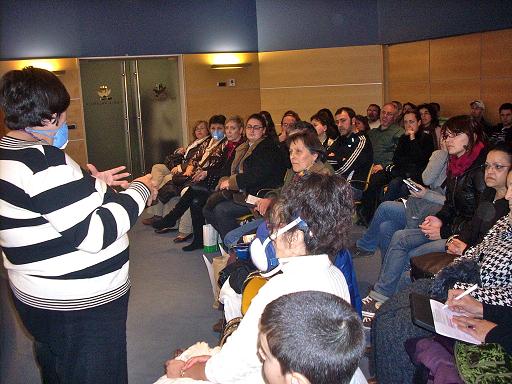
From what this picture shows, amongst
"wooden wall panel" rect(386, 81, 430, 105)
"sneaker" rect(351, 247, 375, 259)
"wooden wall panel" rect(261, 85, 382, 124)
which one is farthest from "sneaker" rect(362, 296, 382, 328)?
"wooden wall panel" rect(261, 85, 382, 124)

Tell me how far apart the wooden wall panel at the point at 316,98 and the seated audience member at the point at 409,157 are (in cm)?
351

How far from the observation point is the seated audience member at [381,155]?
6574 millimetres

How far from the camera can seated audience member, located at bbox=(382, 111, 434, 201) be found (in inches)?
245

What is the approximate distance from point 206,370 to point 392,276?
8.06ft

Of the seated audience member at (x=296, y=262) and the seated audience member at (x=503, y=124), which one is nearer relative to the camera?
the seated audience member at (x=296, y=262)

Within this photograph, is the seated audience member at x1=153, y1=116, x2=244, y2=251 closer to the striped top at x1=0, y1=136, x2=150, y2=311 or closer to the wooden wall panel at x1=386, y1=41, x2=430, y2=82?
the wooden wall panel at x1=386, y1=41, x2=430, y2=82

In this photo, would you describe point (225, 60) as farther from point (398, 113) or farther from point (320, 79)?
point (398, 113)

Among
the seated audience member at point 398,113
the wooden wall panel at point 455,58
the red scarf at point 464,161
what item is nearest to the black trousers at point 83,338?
the red scarf at point 464,161

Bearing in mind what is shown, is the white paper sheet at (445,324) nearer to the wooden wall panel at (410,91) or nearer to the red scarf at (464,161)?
the red scarf at (464,161)

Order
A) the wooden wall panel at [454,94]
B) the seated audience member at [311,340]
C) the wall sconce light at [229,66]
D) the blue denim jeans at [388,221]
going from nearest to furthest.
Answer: the seated audience member at [311,340] < the blue denim jeans at [388,221] < the wooden wall panel at [454,94] < the wall sconce light at [229,66]

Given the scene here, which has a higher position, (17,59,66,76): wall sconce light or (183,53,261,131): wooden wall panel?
(17,59,66,76): wall sconce light

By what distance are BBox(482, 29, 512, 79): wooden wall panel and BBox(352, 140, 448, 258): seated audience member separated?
3427 millimetres

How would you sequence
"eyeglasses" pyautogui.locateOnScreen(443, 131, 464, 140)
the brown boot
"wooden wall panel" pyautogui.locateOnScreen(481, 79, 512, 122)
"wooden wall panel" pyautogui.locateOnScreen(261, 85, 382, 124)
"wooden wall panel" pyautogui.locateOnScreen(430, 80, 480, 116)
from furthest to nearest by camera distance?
"wooden wall panel" pyautogui.locateOnScreen(261, 85, 382, 124)
"wooden wall panel" pyautogui.locateOnScreen(430, 80, 480, 116)
"wooden wall panel" pyautogui.locateOnScreen(481, 79, 512, 122)
the brown boot
"eyeglasses" pyautogui.locateOnScreen(443, 131, 464, 140)

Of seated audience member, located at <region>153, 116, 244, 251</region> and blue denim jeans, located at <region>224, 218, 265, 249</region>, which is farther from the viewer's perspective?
seated audience member, located at <region>153, 116, 244, 251</region>
